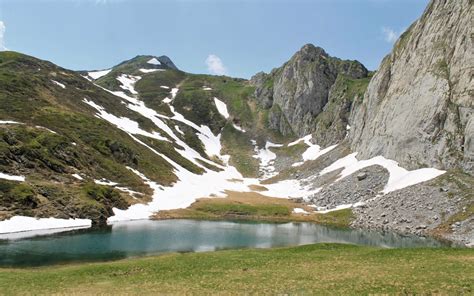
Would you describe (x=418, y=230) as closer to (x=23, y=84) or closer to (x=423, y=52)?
(x=423, y=52)

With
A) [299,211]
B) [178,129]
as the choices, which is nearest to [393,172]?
[299,211]

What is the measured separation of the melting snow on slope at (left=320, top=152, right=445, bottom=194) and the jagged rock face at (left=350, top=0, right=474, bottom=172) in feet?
7.43

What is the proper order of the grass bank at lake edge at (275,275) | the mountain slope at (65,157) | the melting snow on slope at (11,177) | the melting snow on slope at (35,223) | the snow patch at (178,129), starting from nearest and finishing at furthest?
the grass bank at lake edge at (275,275), the melting snow on slope at (35,223), the mountain slope at (65,157), the melting snow on slope at (11,177), the snow patch at (178,129)

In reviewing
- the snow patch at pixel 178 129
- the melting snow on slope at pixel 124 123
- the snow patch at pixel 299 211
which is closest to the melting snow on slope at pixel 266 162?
the snow patch at pixel 178 129

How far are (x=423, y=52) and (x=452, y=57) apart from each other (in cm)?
1579

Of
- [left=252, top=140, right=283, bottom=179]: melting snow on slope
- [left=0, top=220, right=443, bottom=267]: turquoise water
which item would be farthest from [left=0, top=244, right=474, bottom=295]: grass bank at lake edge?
[left=252, top=140, right=283, bottom=179]: melting snow on slope

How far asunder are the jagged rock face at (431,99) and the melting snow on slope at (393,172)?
7.43ft

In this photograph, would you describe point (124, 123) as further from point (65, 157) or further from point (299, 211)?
point (299, 211)

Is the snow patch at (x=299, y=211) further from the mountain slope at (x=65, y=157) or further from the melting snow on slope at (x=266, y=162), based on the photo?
the melting snow on slope at (x=266, y=162)

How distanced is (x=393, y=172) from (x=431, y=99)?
21523 millimetres

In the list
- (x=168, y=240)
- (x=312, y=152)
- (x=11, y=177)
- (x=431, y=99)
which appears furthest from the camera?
(x=312, y=152)

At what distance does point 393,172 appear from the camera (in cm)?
10081

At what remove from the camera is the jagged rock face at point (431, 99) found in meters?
89.9

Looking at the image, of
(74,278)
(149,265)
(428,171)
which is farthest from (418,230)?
(74,278)
